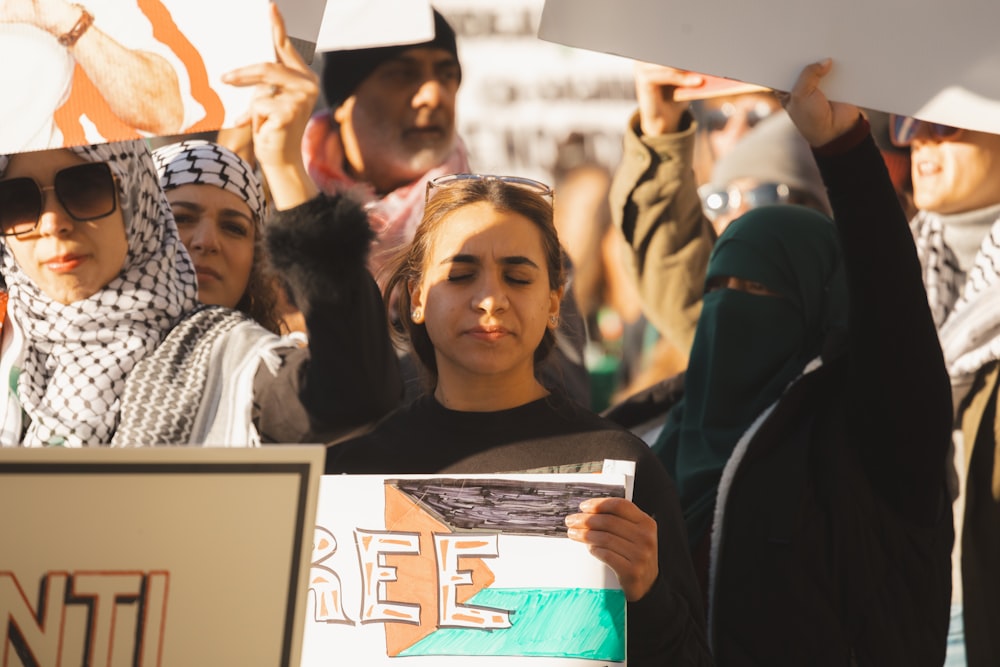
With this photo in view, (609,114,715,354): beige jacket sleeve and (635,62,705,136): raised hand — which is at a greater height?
(635,62,705,136): raised hand

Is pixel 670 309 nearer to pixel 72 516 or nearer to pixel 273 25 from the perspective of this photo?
pixel 273 25

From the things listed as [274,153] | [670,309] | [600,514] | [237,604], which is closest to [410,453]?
[600,514]

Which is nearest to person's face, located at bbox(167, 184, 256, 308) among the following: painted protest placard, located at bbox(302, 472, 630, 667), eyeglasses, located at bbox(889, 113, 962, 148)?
painted protest placard, located at bbox(302, 472, 630, 667)

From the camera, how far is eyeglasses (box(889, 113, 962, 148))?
2.94 metres

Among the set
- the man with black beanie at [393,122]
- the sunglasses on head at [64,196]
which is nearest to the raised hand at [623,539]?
the sunglasses on head at [64,196]

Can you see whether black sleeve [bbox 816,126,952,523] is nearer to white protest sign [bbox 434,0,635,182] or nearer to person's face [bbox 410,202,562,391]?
person's face [bbox 410,202,562,391]

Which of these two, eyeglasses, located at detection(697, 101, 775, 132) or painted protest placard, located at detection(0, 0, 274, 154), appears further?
eyeglasses, located at detection(697, 101, 775, 132)

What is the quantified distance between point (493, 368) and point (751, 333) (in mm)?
984

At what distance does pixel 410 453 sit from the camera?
6.43 feet

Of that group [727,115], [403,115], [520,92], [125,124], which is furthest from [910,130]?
[125,124]

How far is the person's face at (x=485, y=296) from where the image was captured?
6.27 ft

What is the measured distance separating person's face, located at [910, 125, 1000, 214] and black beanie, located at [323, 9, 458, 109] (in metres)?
1.46

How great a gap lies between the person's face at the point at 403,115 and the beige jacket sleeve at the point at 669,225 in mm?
612

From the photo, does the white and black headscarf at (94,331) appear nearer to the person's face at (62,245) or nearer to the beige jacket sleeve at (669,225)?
the person's face at (62,245)
